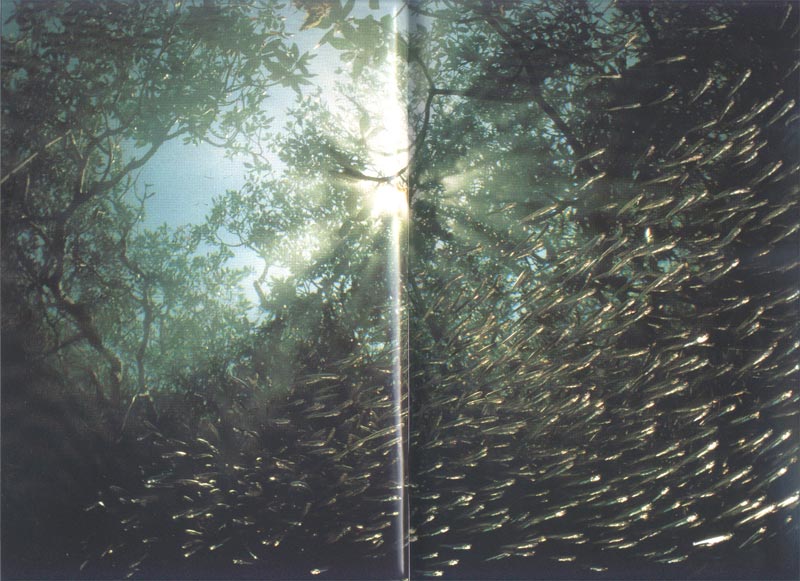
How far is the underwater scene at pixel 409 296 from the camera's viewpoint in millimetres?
1628

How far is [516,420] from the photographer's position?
1623 millimetres

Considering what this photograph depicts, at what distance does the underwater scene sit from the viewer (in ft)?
5.34

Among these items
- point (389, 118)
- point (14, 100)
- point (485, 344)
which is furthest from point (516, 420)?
point (14, 100)

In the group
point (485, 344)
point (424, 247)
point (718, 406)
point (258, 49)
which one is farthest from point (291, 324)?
point (718, 406)

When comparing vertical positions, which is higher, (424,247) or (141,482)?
(424,247)

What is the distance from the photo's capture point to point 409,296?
1650mm

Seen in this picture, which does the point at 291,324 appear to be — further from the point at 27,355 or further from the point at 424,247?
the point at 27,355

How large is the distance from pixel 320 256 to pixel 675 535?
1.17 m

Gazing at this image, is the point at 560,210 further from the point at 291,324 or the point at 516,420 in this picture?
the point at 291,324

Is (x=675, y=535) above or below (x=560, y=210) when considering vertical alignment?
below

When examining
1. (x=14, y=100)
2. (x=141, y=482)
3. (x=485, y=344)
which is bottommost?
(x=141, y=482)

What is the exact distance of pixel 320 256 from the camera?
167 centimetres

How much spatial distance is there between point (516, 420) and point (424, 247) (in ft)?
1.67

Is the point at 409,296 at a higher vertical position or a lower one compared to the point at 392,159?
lower
